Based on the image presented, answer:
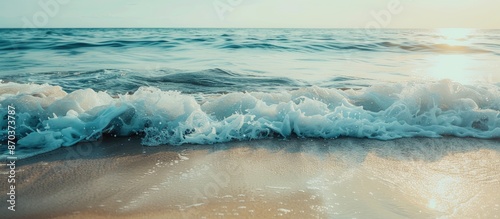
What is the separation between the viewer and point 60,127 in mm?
3816

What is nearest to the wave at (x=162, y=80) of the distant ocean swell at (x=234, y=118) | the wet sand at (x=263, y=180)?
the distant ocean swell at (x=234, y=118)

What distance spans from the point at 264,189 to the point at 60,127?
2.38 m

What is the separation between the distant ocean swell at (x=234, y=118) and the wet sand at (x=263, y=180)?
0.19 meters

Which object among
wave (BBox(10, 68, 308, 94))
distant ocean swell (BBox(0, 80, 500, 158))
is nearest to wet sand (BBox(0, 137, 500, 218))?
distant ocean swell (BBox(0, 80, 500, 158))

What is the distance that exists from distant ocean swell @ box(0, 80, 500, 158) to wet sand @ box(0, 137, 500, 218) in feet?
0.63

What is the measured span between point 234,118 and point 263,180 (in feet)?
4.40

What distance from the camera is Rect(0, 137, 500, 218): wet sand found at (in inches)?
91.7

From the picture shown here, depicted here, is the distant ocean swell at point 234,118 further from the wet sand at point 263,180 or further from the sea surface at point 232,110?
the wet sand at point 263,180

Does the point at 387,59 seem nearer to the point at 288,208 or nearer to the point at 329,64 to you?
the point at 329,64

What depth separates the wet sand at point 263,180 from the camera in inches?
91.7

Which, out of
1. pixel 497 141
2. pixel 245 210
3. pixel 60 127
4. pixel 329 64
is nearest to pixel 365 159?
pixel 245 210

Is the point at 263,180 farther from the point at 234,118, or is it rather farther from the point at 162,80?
the point at 162,80

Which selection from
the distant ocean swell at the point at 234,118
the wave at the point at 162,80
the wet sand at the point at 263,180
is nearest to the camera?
the wet sand at the point at 263,180

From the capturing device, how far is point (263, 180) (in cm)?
279
